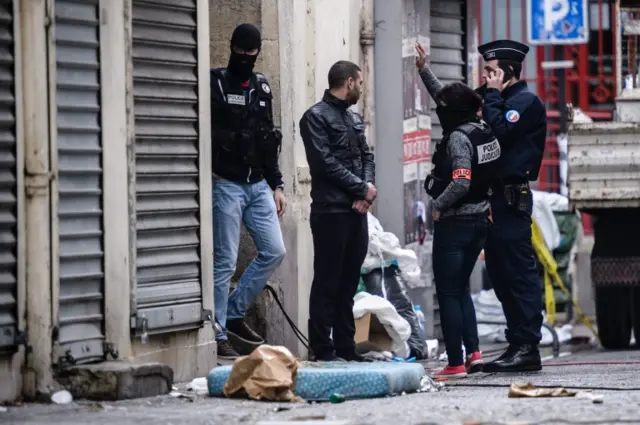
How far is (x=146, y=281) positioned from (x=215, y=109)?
133cm

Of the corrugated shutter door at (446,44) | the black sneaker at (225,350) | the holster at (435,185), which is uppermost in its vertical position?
the corrugated shutter door at (446,44)

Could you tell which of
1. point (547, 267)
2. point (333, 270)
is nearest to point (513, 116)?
point (333, 270)

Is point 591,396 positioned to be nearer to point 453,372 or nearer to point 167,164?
point 453,372

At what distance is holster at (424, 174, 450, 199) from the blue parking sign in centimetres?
732

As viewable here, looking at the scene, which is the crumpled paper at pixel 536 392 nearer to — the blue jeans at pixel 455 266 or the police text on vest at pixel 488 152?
the blue jeans at pixel 455 266

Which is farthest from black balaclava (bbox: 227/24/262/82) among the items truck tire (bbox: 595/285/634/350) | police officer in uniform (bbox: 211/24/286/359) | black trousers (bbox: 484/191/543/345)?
truck tire (bbox: 595/285/634/350)

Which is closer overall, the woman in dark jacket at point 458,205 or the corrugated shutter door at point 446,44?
the woman in dark jacket at point 458,205

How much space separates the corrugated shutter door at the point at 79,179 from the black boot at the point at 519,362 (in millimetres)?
2656

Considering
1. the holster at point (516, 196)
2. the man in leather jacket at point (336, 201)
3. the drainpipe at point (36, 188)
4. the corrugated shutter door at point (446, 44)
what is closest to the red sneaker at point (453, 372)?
the man in leather jacket at point (336, 201)

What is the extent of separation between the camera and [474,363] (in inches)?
412

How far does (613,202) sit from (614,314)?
107cm

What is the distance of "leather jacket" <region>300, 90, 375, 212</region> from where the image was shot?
10312mm

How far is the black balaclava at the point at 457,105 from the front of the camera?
33.6ft

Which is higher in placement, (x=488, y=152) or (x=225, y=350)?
(x=488, y=152)
